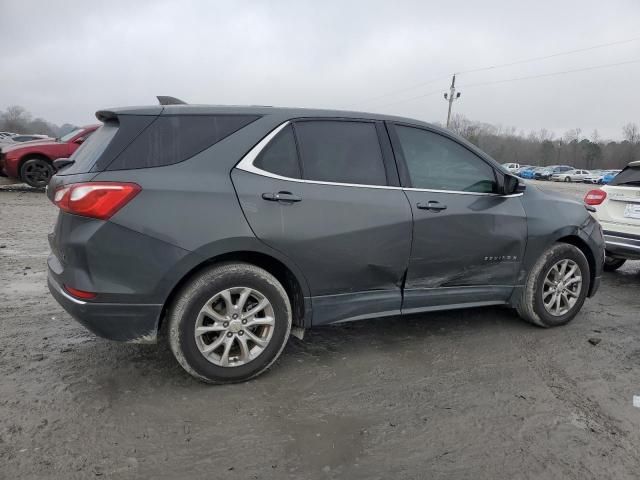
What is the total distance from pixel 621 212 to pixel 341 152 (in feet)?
13.9

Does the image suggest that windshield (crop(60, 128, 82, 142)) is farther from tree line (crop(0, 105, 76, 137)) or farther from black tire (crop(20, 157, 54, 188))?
tree line (crop(0, 105, 76, 137))

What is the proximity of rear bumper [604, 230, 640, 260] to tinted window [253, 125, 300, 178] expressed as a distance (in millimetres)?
4440

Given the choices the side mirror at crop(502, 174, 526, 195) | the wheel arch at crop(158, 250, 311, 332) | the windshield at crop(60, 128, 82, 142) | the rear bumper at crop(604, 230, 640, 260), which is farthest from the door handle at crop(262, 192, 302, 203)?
the windshield at crop(60, 128, 82, 142)

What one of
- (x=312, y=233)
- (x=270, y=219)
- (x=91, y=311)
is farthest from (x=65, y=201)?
(x=312, y=233)

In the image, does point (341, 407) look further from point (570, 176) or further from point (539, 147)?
point (539, 147)

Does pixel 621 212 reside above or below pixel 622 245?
above

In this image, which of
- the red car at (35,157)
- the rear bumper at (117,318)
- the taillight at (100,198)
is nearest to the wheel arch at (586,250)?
the rear bumper at (117,318)

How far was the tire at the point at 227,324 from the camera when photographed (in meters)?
2.89

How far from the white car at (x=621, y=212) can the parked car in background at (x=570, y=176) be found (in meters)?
54.1

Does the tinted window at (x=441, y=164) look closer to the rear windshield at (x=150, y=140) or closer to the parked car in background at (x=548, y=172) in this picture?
the rear windshield at (x=150, y=140)

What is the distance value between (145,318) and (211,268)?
475 millimetres

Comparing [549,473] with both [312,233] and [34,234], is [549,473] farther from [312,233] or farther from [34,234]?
[34,234]

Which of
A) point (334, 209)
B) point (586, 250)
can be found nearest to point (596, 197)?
point (586, 250)

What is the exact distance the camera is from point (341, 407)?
2.88 m
